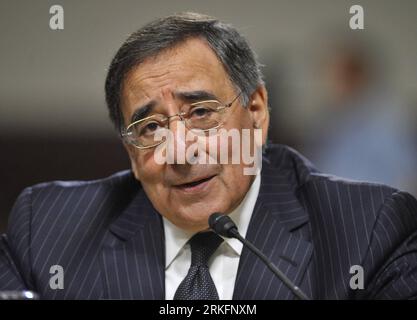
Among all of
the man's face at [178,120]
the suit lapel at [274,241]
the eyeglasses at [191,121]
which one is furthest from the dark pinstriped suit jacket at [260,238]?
the eyeglasses at [191,121]

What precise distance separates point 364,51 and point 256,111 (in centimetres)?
30

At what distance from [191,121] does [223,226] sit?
0.28 meters

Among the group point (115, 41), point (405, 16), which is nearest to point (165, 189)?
point (115, 41)

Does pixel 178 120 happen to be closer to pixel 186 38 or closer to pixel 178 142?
pixel 178 142

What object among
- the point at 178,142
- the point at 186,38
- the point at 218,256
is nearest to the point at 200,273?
the point at 218,256

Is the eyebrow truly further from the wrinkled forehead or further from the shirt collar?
the shirt collar

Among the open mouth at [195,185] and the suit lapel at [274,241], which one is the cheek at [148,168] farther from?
the suit lapel at [274,241]

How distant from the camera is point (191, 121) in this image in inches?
59.6

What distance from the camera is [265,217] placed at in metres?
1.60

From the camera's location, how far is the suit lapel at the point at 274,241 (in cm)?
148

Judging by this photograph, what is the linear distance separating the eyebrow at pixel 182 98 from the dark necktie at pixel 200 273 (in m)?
0.30

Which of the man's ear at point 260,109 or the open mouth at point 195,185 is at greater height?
the man's ear at point 260,109
